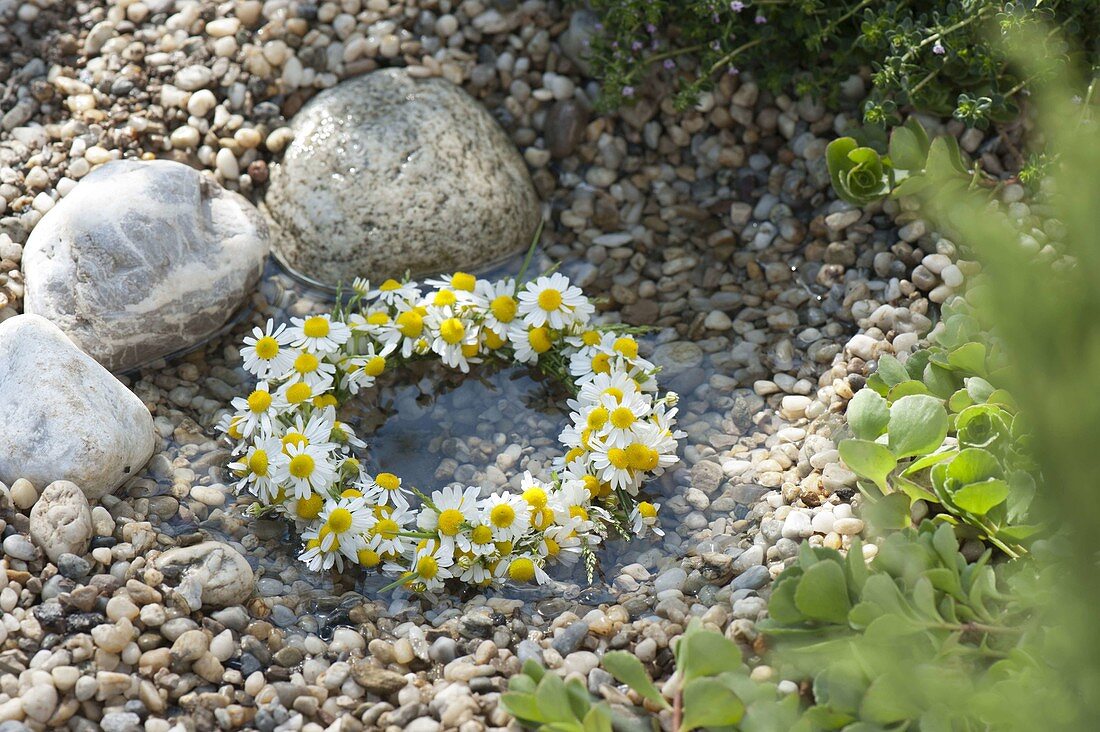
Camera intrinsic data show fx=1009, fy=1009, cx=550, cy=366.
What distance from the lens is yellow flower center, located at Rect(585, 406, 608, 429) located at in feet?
8.87

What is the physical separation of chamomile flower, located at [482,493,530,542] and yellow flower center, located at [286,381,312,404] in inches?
24.5

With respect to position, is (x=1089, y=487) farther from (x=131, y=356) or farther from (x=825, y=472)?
(x=131, y=356)

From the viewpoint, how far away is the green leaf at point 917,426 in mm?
2311

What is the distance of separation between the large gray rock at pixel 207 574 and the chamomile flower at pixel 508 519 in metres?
0.60

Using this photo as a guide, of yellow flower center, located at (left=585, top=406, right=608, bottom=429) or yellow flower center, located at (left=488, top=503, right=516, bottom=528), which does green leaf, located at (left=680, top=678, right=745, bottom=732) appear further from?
yellow flower center, located at (left=585, top=406, right=608, bottom=429)

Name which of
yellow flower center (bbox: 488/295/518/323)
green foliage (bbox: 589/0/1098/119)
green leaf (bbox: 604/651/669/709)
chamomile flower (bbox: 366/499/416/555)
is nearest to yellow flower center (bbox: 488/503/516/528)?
chamomile flower (bbox: 366/499/416/555)

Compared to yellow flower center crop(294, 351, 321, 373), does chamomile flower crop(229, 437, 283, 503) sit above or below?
below

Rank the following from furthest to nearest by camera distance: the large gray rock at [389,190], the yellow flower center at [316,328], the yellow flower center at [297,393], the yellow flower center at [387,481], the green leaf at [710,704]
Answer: the large gray rock at [389,190]
the yellow flower center at [316,328]
the yellow flower center at [297,393]
the yellow flower center at [387,481]
the green leaf at [710,704]

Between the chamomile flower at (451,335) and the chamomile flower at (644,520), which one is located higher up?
the chamomile flower at (451,335)

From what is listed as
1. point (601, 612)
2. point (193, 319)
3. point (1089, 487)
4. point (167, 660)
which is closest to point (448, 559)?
point (601, 612)

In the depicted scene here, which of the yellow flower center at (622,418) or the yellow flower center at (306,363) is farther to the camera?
the yellow flower center at (306,363)

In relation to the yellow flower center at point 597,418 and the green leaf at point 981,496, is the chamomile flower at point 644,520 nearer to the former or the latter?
the yellow flower center at point 597,418

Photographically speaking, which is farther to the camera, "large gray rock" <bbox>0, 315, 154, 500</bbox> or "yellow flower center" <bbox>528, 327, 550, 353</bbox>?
"yellow flower center" <bbox>528, 327, 550, 353</bbox>

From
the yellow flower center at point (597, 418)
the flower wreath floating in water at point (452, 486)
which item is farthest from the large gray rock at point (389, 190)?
the yellow flower center at point (597, 418)
